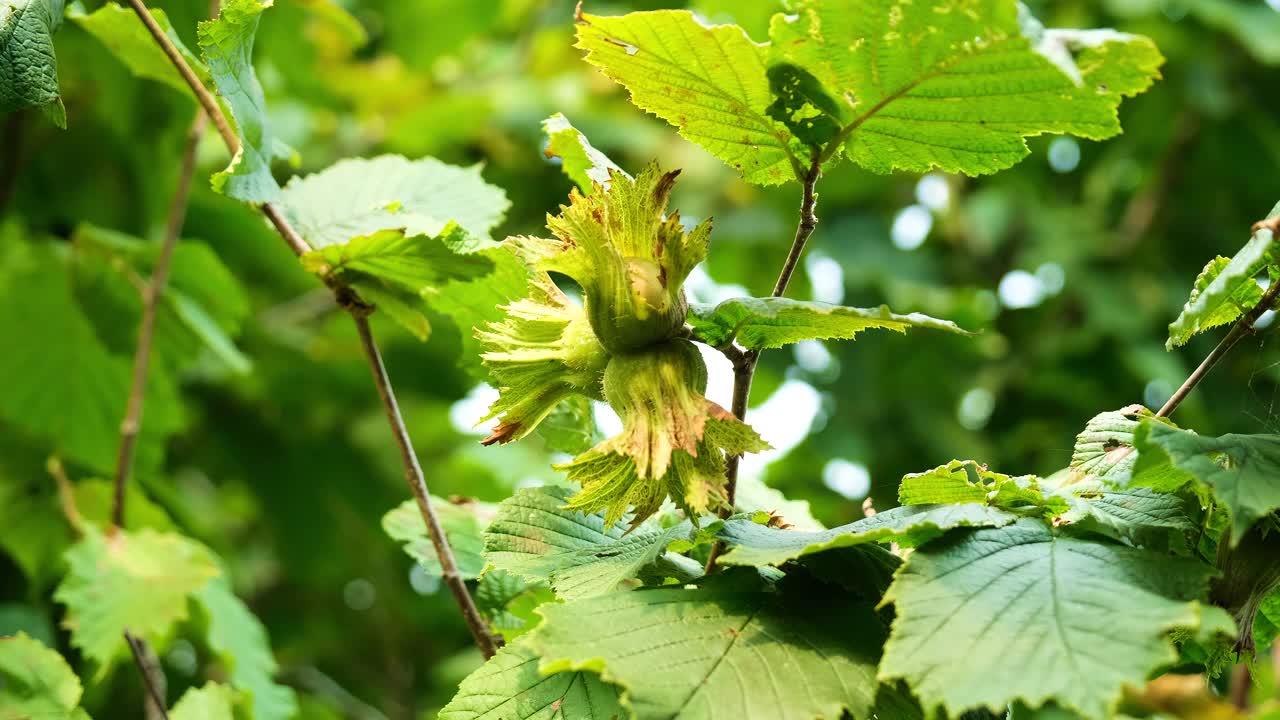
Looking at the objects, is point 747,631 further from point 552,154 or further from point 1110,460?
point 552,154

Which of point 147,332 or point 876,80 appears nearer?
point 876,80

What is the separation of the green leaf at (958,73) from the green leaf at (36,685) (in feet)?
2.97

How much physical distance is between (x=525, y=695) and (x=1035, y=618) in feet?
1.32

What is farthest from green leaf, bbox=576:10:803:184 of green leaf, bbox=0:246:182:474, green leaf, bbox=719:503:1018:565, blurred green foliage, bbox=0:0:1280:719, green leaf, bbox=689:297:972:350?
blurred green foliage, bbox=0:0:1280:719

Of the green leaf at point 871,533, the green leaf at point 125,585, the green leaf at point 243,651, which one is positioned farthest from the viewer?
the green leaf at point 243,651

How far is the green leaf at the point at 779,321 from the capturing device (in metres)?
0.73

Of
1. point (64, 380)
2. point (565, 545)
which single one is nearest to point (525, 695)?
point (565, 545)

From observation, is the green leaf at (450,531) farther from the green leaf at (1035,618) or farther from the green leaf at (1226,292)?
the green leaf at (1226,292)

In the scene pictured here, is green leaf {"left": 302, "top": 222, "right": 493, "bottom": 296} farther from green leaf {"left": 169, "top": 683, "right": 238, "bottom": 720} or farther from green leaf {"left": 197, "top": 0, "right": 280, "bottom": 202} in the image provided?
green leaf {"left": 169, "top": 683, "right": 238, "bottom": 720}

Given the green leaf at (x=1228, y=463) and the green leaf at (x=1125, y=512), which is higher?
the green leaf at (x=1228, y=463)

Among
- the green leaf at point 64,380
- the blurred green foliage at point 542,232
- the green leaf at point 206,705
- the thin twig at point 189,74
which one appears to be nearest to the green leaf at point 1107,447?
the thin twig at point 189,74

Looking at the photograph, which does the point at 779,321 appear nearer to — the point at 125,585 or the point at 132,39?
the point at 132,39

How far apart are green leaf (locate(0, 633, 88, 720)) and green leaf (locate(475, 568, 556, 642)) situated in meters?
0.41

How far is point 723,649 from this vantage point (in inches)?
29.1
